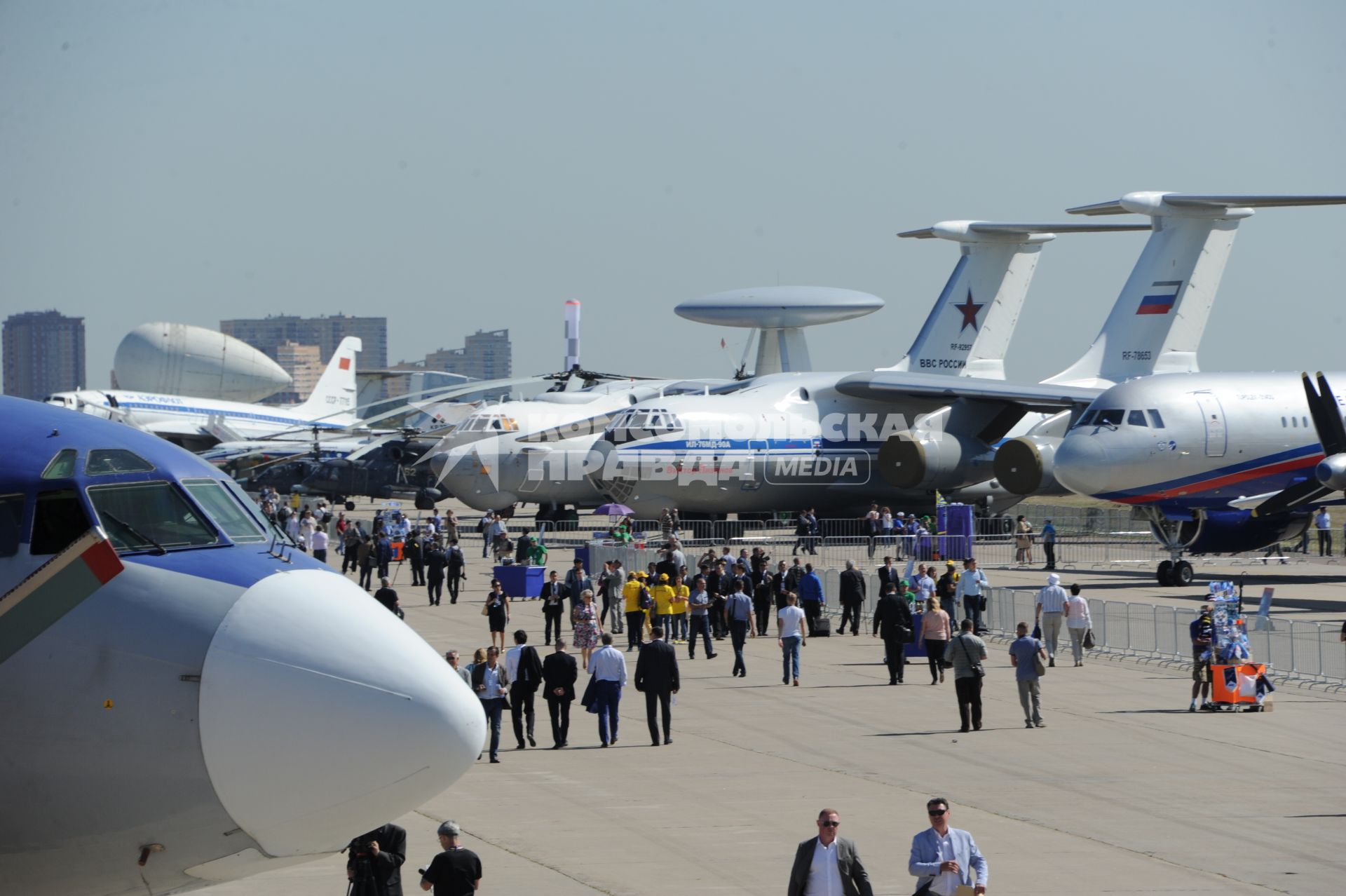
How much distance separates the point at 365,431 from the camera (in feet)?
210

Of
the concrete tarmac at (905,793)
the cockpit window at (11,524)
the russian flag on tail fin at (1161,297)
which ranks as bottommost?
the concrete tarmac at (905,793)

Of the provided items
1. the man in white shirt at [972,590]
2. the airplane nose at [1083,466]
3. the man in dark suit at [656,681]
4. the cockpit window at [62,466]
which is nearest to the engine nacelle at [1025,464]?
the airplane nose at [1083,466]

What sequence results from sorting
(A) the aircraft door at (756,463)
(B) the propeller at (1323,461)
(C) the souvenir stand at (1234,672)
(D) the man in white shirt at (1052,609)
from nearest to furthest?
(C) the souvenir stand at (1234,672), (D) the man in white shirt at (1052,609), (B) the propeller at (1323,461), (A) the aircraft door at (756,463)

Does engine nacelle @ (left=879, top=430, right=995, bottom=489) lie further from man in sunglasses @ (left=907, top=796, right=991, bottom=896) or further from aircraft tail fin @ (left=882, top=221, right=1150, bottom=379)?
man in sunglasses @ (left=907, top=796, right=991, bottom=896)

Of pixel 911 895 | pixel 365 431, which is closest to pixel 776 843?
pixel 911 895

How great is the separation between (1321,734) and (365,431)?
5090 cm

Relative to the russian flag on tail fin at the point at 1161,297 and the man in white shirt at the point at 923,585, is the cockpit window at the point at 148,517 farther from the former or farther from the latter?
the russian flag on tail fin at the point at 1161,297

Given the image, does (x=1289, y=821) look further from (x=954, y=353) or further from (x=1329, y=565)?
(x=954, y=353)

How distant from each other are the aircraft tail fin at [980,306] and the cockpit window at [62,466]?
45217 millimetres

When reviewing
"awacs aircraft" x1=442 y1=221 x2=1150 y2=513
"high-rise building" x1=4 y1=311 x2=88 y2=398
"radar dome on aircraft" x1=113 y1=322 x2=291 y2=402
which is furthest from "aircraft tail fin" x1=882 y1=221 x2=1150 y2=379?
"high-rise building" x1=4 y1=311 x2=88 y2=398

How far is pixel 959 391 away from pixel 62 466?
38947 mm

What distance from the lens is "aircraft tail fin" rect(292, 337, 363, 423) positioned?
89375mm

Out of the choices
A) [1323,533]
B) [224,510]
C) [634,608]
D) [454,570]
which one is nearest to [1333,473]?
[634,608]

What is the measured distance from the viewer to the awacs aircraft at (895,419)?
41688 mm
